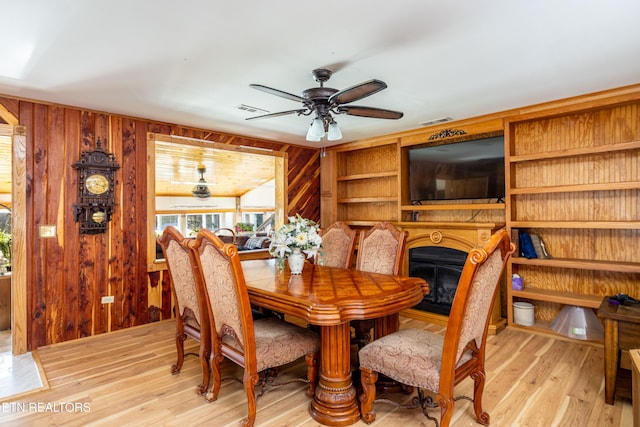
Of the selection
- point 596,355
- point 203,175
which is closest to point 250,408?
point 596,355

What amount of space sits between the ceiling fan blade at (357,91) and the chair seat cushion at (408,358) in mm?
1515

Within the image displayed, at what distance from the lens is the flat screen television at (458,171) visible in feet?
13.4

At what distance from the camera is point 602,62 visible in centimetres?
263

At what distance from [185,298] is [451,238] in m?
2.91

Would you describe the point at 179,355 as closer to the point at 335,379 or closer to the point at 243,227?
the point at 335,379

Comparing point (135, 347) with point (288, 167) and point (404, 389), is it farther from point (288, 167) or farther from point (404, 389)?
point (288, 167)

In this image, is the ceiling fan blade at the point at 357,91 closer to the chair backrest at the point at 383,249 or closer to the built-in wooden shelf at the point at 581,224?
the chair backrest at the point at 383,249

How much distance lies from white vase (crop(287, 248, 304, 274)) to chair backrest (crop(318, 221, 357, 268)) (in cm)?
81

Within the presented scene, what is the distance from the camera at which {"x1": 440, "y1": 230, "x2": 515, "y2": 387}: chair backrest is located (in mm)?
1735

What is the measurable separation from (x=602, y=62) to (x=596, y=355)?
2.41 m

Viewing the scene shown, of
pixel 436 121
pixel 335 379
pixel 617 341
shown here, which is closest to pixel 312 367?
pixel 335 379

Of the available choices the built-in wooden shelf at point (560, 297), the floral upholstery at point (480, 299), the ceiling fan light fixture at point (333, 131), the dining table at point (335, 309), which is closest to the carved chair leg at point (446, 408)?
the floral upholstery at point (480, 299)

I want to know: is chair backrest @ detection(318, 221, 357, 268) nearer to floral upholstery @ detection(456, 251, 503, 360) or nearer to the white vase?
the white vase

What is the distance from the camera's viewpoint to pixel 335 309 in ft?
6.47
